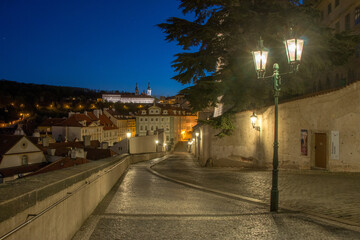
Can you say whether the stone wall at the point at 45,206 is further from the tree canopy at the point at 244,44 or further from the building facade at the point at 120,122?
the building facade at the point at 120,122

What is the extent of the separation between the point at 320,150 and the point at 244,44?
25.0 ft

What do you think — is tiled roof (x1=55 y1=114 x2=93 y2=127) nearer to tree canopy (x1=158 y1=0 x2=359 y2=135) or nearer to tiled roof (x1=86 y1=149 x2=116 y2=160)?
tiled roof (x1=86 y1=149 x2=116 y2=160)

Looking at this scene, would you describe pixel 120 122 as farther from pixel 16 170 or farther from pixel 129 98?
pixel 129 98

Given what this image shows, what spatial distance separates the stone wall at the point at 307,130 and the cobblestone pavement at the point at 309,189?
103cm

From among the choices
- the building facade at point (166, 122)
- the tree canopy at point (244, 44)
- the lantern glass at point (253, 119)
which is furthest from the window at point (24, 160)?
the building facade at point (166, 122)

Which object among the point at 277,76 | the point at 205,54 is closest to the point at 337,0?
the point at 205,54

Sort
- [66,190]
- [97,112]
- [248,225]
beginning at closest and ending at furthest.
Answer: [66,190], [248,225], [97,112]

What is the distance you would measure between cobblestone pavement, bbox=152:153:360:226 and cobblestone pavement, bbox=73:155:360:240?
2.60 feet

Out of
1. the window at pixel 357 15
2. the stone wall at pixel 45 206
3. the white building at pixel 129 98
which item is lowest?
the stone wall at pixel 45 206

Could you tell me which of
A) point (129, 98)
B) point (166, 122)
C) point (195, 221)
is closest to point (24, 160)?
point (195, 221)

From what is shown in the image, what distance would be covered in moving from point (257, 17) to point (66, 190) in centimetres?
1487

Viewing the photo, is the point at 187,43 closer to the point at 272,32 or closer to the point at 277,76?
the point at 272,32

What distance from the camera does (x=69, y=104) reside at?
13925cm

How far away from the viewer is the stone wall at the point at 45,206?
10.5 ft
